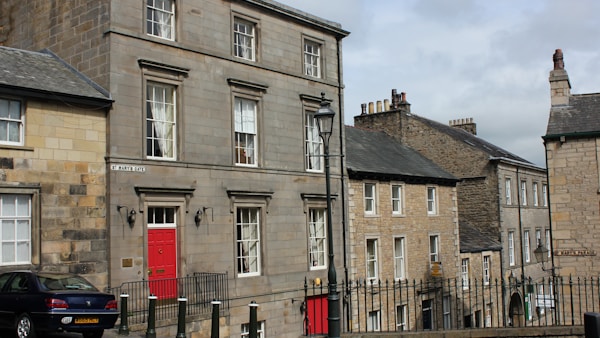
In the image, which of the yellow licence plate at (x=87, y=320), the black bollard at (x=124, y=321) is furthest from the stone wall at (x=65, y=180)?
the yellow licence plate at (x=87, y=320)

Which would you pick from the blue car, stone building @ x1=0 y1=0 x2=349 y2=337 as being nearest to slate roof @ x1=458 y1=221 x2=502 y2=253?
stone building @ x1=0 y1=0 x2=349 y2=337

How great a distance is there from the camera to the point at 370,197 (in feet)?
83.3

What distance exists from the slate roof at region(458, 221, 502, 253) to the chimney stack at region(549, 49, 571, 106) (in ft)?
31.8

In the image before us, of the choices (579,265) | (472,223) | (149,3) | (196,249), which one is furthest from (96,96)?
(472,223)

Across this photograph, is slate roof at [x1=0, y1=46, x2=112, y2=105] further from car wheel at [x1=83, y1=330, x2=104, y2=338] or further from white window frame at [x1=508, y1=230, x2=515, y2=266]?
white window frame at [x1=508, y1=230, x2=515, y2=266]

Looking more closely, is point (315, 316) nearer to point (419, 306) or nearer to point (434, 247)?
point (419, 306)

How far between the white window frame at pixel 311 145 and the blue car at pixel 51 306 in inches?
435

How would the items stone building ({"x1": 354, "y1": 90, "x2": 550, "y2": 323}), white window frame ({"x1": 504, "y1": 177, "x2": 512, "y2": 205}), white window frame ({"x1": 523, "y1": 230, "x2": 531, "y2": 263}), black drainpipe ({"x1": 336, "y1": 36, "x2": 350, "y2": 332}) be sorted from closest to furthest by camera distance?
black drainpipe ({"x1": 336, "y1": 36, "x2": 350, "y2": 332}), stone building ({"x1": 354, "y1": 90, "x2": 550, "y2": 323}), white window frame ({"x1": 504, "y1": 177, "x2": 512, "y2": 205}), white window frame ({"x1": 523, "y1": 230, "x2": 531, "y2": 263})

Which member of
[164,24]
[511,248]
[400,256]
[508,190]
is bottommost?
[511,248]

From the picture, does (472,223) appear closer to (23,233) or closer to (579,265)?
(579,265)

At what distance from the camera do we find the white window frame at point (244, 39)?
792 inches

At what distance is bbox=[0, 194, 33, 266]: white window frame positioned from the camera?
14477mm

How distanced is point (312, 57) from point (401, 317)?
11332 millimetres

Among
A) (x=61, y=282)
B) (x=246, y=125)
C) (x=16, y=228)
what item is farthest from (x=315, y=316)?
(x=61, y=282)
